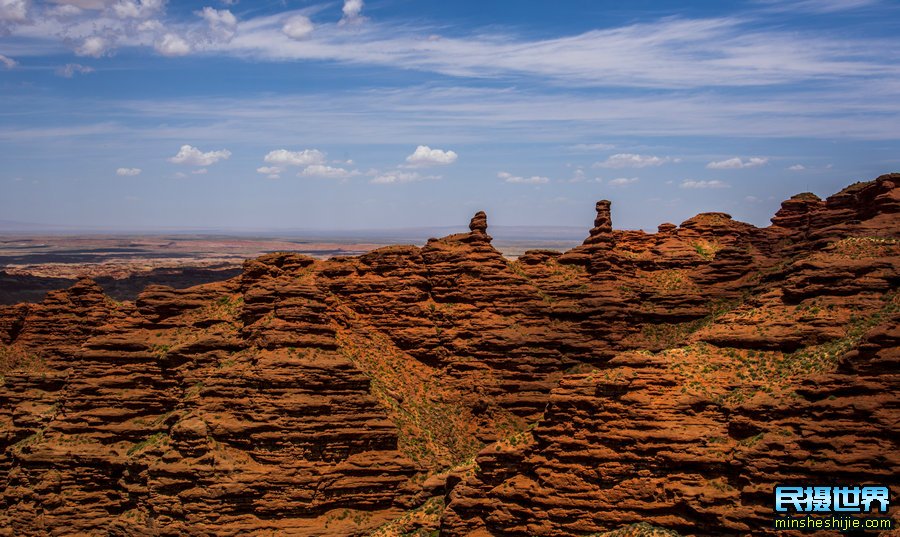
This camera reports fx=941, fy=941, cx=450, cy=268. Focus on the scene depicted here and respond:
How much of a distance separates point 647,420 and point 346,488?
87.8 feet

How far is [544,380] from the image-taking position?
274 ft

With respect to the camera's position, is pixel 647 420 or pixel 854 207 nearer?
pixel 647 420

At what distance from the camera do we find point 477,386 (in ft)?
275

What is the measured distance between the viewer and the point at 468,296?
8781 cm

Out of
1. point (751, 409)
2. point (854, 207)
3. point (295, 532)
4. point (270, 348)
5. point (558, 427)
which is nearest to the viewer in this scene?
point (751, 409)

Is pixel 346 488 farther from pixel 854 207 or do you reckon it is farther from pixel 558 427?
pixel 854 207

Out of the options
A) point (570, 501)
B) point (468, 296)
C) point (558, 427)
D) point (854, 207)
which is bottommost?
point (570, 501)

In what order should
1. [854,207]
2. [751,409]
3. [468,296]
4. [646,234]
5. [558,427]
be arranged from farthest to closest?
[646,234]
[468,296]
[854,207]
[558,427]
[751,409]

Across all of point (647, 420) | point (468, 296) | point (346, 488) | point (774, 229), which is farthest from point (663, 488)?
point (774, 229)

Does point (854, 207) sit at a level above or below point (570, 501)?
above

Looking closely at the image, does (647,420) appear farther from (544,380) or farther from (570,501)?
(544,380)

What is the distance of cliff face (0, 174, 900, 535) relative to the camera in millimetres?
50938

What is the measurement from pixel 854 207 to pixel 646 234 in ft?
75.4

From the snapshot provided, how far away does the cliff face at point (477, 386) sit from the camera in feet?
167
